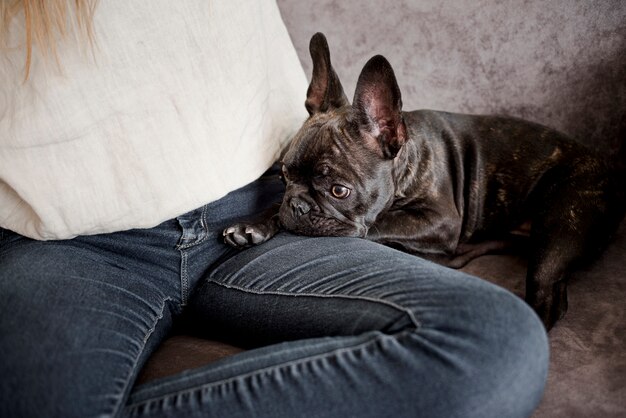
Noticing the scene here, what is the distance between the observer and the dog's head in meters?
1.44

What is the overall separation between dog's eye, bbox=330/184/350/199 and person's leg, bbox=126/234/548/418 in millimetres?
407

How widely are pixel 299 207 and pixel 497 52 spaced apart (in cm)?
77

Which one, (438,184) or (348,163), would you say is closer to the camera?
(348,163)

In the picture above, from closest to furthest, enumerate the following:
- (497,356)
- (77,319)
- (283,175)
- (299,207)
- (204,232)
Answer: (497,356) → (77,319) → (204,232) → (299,207) → (283,175)

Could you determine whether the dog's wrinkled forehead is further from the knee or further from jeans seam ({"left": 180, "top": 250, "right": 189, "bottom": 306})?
the knee

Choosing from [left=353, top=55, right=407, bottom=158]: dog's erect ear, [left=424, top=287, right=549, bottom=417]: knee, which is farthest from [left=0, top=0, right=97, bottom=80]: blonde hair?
[left=424, top=287, right=549, bottom=417]: knee

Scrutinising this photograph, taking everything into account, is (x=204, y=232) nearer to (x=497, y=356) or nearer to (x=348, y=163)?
(x=348, y=163)

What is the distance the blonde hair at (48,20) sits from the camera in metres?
1.18

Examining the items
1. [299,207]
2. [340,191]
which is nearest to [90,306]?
[299,207]

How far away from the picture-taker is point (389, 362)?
0.92 meters

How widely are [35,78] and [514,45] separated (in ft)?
4.09

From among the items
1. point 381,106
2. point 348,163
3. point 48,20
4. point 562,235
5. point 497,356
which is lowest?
point 562,235

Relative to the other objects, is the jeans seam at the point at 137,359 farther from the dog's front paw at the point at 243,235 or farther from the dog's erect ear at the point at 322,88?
the dog's erect ear at the point at 322,88

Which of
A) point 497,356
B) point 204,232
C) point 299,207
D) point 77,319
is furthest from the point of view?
point 299,207
